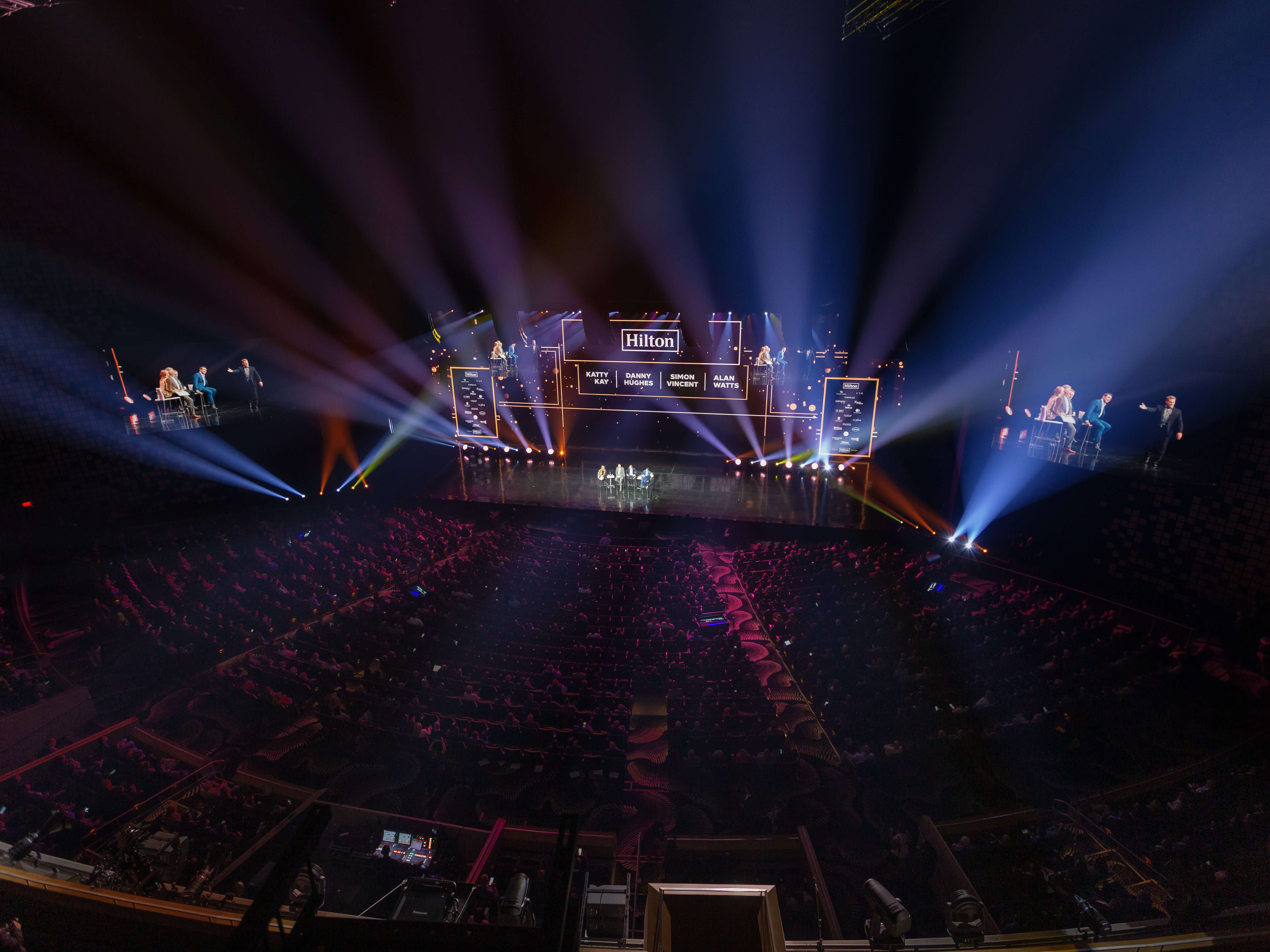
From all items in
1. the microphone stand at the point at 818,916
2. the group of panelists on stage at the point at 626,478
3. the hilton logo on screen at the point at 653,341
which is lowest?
the microphone stand at the point at 818,916

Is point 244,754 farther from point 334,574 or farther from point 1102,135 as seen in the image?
point 1102,135

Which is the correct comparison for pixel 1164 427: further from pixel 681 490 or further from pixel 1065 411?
pixel 681 490

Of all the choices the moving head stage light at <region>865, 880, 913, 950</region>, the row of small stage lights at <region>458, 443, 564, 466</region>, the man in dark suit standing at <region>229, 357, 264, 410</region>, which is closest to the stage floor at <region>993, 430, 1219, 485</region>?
the moving head stage light at <region>865, 880, 913, 950</region>

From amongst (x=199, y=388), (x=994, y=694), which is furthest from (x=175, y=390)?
(x=994, y=694)

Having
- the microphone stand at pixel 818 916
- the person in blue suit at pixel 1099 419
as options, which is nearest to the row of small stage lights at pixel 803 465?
the person in blue suit at pixel 1099 419

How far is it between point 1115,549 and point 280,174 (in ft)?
63.6

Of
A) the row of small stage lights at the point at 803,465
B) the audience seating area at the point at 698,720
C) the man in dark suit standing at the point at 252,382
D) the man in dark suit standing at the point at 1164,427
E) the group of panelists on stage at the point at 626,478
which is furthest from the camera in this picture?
the row of small stage lights at the point at 803,465

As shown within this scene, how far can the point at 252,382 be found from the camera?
14930 millimetres

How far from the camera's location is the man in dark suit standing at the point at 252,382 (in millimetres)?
14703

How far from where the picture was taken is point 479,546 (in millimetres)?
12734

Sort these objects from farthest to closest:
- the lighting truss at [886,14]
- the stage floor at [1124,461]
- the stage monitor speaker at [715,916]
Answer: the lighting truss at [886,14], the stage floor at [1124,461], the stage monitor speaker at [715,916]

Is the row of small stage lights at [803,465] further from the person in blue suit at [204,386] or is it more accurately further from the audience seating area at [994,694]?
the person in blue suit at [204,386]

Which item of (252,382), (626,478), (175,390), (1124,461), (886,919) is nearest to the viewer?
(886,919)

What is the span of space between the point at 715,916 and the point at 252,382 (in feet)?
55.8
